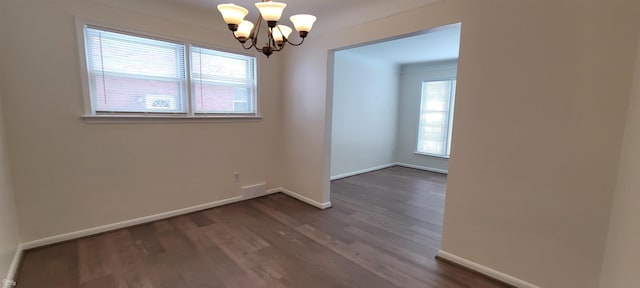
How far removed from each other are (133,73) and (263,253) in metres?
2.31

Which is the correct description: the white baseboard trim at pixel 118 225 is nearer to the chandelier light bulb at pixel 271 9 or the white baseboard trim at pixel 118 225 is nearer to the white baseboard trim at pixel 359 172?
the white baseboard trim at pixel 359 172

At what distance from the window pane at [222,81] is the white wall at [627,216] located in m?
3.58

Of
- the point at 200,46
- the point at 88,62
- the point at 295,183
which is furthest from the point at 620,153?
the point at 88,62

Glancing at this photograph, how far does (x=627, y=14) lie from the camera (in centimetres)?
151

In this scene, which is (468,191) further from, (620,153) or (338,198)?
(338,198)

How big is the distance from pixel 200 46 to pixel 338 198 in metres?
2.82

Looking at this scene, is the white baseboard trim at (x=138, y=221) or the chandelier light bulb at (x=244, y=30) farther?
the white baseboard trim at (x=138, y=221)

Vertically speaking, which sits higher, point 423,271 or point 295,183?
point 295,183

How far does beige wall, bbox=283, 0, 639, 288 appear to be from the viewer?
1.62 meters

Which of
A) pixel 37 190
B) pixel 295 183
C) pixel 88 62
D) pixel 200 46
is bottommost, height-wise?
pixel 295 183

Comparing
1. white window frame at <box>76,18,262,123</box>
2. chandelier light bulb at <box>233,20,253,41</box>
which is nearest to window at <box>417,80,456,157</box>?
white window frame at <box>76,18,262,123</box>

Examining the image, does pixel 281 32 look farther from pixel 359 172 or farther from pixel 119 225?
pixel 359 172

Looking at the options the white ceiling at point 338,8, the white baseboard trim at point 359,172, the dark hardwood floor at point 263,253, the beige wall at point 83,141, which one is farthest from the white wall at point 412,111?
the beige wall at point 83,141

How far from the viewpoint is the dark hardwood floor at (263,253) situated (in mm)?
2072
